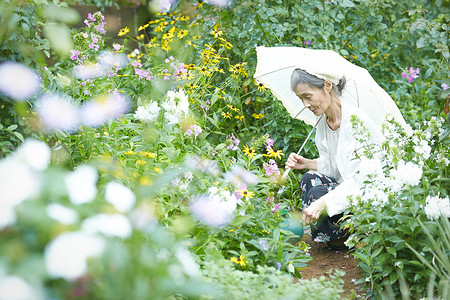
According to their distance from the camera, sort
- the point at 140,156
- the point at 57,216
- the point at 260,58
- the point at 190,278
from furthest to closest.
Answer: the point at 260,58 < the point at 140,156 < the point at 190,278 < the point at 57,216

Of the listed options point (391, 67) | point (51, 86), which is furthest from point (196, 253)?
point (391, 67)

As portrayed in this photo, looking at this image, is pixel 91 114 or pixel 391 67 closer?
pixel 91 114

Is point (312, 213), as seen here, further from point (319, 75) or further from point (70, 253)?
point (70, 253)

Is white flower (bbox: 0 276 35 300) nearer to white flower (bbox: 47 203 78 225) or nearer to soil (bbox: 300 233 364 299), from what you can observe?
white flower (bbox: 47 203 78 225)

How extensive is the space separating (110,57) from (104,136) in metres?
1.28

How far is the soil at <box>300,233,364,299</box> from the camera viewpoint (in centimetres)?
257

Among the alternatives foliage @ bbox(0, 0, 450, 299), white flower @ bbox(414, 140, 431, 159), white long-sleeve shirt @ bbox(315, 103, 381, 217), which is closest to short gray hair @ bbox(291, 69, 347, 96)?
white long-sleeve shirt @ bbox(315, 103, 381, 217)

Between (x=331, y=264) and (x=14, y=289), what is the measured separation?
2215 mm

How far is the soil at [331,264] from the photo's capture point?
2.57 meters

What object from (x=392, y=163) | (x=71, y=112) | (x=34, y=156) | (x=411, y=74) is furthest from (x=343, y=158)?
(x=34, y=156)

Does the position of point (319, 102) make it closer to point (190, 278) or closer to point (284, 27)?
point (284, 27)

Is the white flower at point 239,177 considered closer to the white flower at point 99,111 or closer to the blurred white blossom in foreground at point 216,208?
the blurred white blossom in foreground at point 216,208

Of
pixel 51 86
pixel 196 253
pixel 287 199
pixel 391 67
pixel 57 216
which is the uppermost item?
pixel 57 216

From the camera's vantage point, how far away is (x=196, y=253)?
2.04 m
